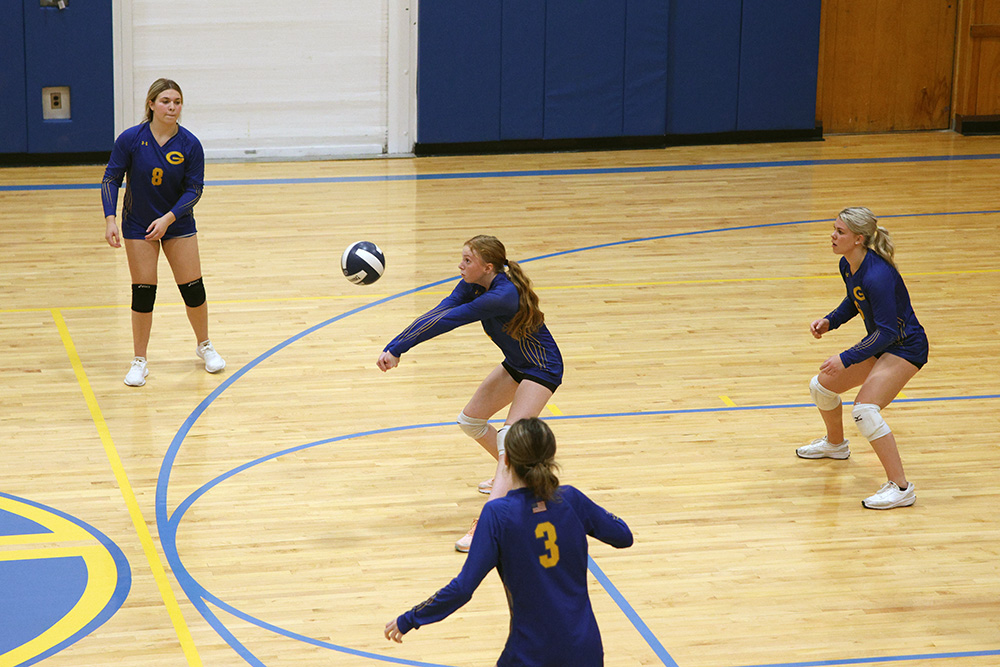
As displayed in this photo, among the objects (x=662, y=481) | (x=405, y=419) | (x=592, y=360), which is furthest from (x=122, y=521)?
(x=592, y=360)

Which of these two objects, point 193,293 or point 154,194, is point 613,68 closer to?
point 193,293

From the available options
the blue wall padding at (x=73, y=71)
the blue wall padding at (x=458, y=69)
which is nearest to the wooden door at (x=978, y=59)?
the blue wall padding at (x=458, y=69)

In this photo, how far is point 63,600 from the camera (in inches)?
215

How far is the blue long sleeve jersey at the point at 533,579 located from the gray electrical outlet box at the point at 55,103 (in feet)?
37.9

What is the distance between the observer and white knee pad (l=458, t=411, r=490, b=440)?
6.23 m

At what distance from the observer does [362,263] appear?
696 centimetres

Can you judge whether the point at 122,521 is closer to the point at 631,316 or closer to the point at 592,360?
the point at 592,360

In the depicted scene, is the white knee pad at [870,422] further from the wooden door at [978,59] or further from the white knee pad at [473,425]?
the wooden door at [978,59]

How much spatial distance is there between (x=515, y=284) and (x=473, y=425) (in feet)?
2.70

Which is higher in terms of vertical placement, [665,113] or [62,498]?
[665,113]

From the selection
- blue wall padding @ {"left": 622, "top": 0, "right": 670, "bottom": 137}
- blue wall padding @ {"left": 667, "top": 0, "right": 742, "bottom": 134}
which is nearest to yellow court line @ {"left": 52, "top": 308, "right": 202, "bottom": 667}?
blue wall padding @ {"left": 622, "top": 0, "right": 670, "bottom": 137}

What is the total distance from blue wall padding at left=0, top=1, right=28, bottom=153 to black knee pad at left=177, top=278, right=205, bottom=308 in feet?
22.2

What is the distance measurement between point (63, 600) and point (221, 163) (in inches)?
384

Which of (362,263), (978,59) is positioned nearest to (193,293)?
(362,263)
